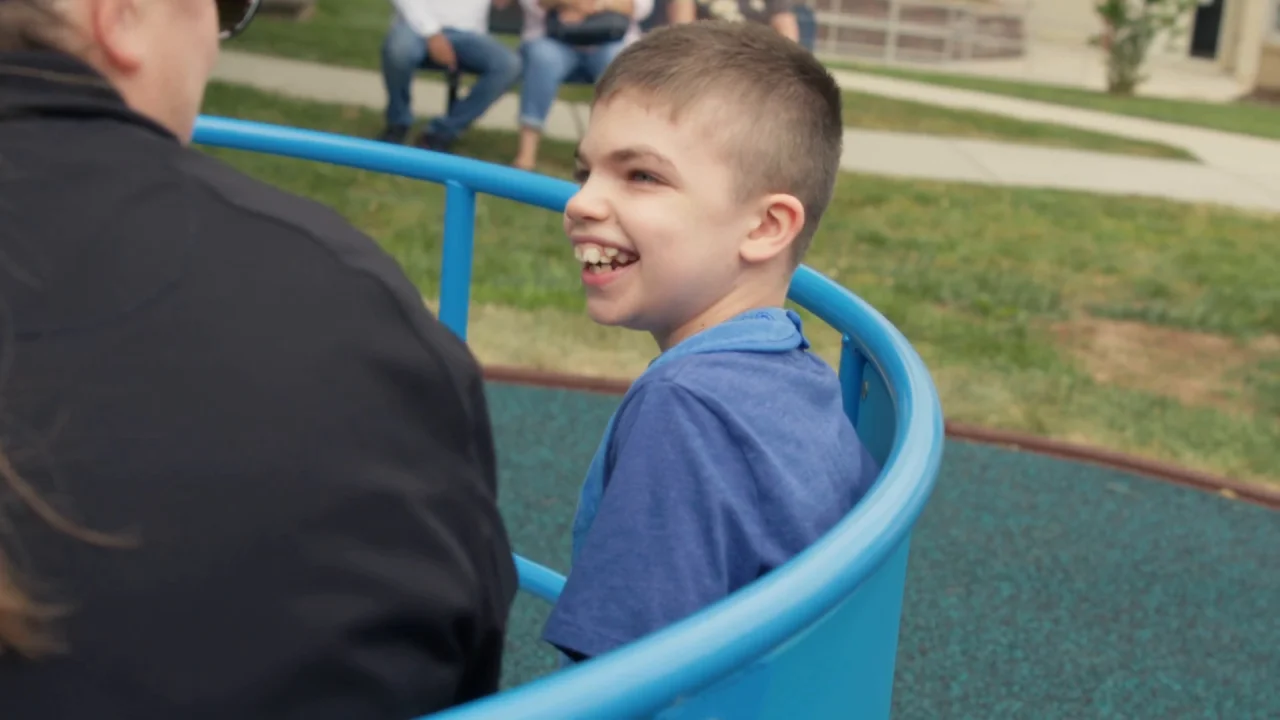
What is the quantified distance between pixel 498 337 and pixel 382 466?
416 cm

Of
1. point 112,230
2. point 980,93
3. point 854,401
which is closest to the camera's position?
point 112,230

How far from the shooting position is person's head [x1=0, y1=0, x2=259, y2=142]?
92cm

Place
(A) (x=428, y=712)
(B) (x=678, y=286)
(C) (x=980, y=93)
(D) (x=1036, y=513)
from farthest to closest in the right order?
(C) (x=980, y=93)
(D) (x=1036, y=513)
(B) (x=678, y=286)
(A) (x=428, y=712)

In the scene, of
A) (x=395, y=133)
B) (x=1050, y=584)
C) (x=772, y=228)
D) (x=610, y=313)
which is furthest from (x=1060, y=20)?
(x=610, y=313)

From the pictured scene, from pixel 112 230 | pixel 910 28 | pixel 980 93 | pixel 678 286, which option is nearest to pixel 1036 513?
pixel 678 286

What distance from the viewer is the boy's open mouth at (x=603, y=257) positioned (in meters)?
1.71

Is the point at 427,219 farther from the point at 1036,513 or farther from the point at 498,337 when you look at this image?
the point at 1036,513

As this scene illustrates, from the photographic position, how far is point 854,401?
199 cm

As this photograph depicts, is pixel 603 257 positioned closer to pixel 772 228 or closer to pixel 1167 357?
pixel 772 228

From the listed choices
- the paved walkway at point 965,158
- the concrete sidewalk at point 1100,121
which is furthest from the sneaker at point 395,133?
the concrete sidewalk at point 1100,121

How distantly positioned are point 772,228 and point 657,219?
0.52 ft

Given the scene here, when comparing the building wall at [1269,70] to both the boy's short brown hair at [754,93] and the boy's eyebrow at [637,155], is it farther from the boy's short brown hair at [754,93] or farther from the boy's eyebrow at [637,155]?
the boy's eyebrow at [637,155]

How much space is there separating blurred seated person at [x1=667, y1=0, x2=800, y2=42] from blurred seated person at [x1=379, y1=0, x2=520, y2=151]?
37.3 inches

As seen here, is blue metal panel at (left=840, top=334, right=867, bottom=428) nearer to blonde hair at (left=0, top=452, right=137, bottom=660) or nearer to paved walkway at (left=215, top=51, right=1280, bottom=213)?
blonde hair at (left=0, top=452, right=137, bottom=660)
